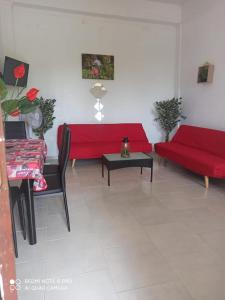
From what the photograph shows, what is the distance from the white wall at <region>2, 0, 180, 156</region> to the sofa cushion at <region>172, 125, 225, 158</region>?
102cm

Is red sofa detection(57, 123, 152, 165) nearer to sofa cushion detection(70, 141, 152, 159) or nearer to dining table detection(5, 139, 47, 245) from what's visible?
sofa cushion detection(70, 141, 152, 159)

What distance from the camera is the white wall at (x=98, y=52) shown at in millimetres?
4207

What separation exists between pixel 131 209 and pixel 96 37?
3.47 metres

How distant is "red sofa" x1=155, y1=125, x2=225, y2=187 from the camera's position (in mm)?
2939

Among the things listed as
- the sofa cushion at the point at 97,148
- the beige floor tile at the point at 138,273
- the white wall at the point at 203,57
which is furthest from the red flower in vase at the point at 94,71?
the beige floor tile at the point at 138,273

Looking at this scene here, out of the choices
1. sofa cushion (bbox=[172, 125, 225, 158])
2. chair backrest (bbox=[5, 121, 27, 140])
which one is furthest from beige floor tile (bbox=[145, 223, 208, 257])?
chair backrest (bbox=[5, 121, 27, 140])

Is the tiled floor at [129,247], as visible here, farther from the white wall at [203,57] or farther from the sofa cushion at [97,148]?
the white wall at [203,57]

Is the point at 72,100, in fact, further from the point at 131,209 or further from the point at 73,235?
the point at 73,235

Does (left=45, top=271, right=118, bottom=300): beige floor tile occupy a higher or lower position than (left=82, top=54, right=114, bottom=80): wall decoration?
lower

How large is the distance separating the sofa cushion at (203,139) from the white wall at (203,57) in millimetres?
342

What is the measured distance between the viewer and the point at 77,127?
440cm

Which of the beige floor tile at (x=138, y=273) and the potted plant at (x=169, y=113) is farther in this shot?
the potted plant at (x=169, y=113)

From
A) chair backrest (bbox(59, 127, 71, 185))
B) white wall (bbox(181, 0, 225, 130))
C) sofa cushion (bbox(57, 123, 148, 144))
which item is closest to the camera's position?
chair backrest (bbox(59, 127, 71, 185))

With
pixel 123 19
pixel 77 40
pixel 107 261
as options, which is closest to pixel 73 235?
pixel 107 261
